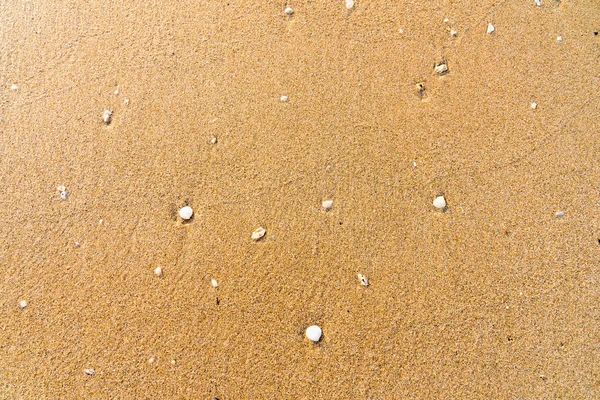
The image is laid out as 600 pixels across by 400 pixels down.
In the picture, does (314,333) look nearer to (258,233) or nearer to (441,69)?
(258,233)

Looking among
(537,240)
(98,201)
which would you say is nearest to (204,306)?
(98,201)

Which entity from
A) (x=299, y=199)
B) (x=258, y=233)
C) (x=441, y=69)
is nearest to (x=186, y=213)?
(x=258, y=233)

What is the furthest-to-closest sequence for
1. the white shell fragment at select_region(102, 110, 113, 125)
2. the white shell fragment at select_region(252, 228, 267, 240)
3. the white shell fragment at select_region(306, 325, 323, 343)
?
1. the white shell fragment at select_region(102, 110, 113, 125)
2. the white shell fragment at select_region(252, 228, 267, 240)
3. the white shell fragment at select_region(306, 325, 323, 343)

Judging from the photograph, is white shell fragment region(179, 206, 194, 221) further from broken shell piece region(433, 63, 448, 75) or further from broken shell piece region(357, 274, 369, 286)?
broken shell piece region(433, 63, 448, 75)

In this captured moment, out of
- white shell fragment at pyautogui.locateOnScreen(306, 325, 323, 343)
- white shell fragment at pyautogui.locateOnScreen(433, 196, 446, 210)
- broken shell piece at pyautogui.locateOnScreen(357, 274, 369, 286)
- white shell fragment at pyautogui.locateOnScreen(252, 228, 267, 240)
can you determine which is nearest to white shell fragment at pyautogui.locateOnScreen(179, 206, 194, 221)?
white shell fragment at pyautogui.locateOnScreen(252, 228, 267, 240)

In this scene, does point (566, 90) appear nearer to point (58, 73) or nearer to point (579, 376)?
point (579, 376)
